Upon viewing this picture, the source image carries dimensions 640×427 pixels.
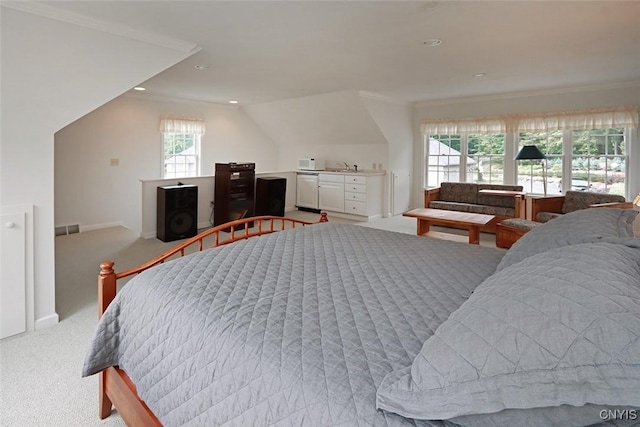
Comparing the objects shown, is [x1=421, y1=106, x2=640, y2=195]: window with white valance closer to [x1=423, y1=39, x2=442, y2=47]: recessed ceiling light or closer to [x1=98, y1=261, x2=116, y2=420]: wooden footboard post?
[x1=423, y1=39, x2=442, y2=47]: recessed ceiling light

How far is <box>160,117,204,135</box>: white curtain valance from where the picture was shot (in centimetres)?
706

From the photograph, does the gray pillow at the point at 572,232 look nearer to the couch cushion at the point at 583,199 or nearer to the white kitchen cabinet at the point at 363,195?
the couch cushion at the point at 583,199

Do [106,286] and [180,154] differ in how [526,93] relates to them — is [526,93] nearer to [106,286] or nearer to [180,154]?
[180,154]

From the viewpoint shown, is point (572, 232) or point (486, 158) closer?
point (572, 232)

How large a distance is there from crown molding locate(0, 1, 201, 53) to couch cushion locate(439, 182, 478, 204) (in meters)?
4.70

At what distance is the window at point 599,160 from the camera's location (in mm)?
5902

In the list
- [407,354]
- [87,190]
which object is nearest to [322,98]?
[87,190]

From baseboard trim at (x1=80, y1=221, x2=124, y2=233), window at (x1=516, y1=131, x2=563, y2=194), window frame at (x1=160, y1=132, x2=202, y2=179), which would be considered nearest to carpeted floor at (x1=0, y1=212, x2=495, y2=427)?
baseboard trim at (x1=80, y1=221, x2=124, y2=233)

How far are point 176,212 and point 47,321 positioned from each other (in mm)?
2717

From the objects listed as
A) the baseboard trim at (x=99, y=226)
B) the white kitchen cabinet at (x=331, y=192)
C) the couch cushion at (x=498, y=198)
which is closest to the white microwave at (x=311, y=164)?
the white kitchen cabinet at (x=331, y=192)

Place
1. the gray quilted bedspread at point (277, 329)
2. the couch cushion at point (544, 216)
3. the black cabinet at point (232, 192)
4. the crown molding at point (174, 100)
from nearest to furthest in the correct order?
Result: the gray quilted bedspread at point (277, 329)
the couch cushion at point (544, 216)
the black cabinet at point (232, 192)
the crown molding at point (174, 100)

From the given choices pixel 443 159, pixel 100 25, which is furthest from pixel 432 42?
pixel 443 159

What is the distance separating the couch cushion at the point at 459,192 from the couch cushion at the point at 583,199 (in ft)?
4.33

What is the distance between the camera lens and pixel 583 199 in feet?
17.5
